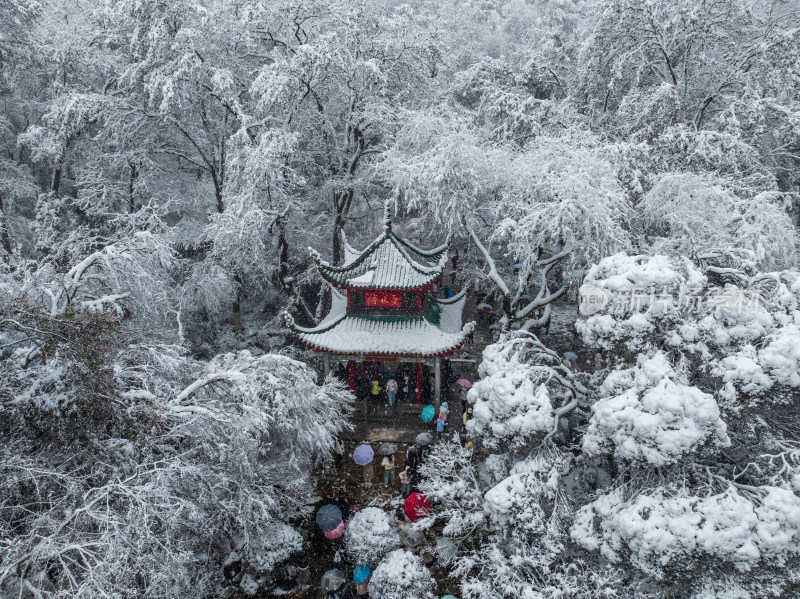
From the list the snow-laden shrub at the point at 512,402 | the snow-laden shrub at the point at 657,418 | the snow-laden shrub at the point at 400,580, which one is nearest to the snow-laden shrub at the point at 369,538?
the snow-laden shrub at the point at 400,580

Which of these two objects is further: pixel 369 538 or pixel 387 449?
pixel 387 449

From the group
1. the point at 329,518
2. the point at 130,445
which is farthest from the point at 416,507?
the point at 130,445

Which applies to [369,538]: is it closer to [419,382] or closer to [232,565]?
[232,565]

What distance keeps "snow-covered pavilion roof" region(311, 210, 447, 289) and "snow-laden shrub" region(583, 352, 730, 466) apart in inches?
258

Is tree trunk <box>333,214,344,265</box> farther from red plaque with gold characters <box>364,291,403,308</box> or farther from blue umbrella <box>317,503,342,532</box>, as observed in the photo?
blue umbrella <box>317,503,342,532</box>

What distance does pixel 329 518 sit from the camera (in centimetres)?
925

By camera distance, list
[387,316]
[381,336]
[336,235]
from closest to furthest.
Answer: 1. [381,336]
2. [387,316]
3. [336,235]

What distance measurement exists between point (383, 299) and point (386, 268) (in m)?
0.86

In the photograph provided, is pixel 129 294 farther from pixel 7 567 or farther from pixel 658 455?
pixel 658 455

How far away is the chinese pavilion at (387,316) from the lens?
12.7 meters

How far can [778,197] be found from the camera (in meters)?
14.1

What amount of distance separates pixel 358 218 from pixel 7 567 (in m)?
18.9

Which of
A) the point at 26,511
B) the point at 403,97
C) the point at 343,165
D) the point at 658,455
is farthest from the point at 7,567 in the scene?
the point at 403,97

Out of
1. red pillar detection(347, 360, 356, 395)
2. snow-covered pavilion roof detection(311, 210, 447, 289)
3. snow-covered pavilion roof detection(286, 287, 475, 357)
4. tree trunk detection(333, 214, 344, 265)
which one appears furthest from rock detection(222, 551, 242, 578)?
tree trunk detection(333, 214, 344, 265)
